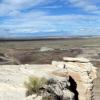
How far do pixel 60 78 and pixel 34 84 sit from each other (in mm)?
2054

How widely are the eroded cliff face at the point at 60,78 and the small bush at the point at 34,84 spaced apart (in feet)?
0.62

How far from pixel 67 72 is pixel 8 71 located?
2.42m

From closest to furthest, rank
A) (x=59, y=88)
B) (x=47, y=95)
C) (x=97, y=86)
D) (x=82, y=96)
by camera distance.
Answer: (x=47, y=95)
(x=59, y=88)
(x=82, y=96)
(x=97, y=86)

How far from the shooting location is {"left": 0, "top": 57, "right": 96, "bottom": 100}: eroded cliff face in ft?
46.5

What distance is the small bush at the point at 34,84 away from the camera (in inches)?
536

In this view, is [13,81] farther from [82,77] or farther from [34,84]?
[82,77]

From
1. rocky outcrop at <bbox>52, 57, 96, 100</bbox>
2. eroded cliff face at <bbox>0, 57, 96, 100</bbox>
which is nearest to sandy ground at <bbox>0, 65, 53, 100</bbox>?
eroded cliff face at <bbox>0, 57, 96, 100</bbox>

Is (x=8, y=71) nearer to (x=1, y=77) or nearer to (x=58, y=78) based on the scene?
(x=1, y=77)

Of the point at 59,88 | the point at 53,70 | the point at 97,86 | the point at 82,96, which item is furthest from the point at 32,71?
the point at 97,86

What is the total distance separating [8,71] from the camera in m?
17.9

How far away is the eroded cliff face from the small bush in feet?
0.62

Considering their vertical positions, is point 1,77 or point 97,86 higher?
point 1,77

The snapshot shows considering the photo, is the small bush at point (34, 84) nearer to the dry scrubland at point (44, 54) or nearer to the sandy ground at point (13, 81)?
the sandy ground at point (13, 81)

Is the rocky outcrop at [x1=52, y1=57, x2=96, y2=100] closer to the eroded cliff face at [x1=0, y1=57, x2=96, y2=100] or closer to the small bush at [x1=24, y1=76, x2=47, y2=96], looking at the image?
the eroded cliff face at [x1=0, y1=57, x2=96, y2=100]
